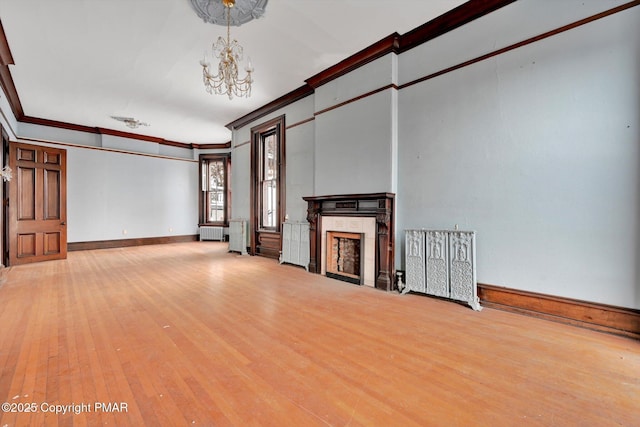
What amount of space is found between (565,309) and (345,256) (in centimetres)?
277

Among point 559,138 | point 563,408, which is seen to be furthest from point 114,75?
point 563,408

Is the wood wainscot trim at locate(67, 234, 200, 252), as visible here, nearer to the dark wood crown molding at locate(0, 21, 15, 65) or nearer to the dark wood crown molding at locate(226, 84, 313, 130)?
the dark wood crown molding at locate(226, 84, 313, 130)

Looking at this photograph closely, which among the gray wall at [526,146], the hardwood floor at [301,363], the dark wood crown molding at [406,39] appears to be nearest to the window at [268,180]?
the dark wood crown molding at [406,39]

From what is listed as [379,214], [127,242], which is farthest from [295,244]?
[127,242]

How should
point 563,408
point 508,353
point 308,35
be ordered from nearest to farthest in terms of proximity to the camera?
1. point 563,408
2. point 508,353
3. point 308,35

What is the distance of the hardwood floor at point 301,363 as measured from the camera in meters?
1.50

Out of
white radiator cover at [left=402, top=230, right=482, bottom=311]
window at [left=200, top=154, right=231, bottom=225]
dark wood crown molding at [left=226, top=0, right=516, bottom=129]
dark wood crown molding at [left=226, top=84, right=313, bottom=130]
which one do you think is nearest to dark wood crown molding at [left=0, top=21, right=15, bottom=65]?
dark wood crown molding at [left=226, top=84, right=313, bottom=130]

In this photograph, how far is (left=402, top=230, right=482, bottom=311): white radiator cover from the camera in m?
3.22

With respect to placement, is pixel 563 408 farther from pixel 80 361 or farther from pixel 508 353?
pixel 80 361

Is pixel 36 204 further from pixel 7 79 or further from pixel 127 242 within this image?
pixel 127 242

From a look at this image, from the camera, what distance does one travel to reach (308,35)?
153 inches

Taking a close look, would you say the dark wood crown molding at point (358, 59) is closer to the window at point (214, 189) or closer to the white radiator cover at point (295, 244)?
the white radiator cover at point (295, 244)

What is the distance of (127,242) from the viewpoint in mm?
8586

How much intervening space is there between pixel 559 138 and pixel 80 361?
4.48m
